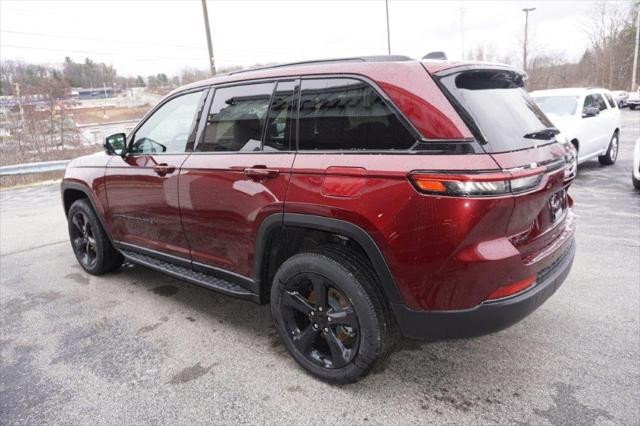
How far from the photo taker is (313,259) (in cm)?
244

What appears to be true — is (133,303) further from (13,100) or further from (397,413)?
(13,100)

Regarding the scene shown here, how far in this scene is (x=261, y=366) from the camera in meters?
2.76

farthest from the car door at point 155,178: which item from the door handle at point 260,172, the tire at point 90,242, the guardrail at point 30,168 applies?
the guardrail at point 30,168

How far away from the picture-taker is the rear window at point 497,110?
211 cm

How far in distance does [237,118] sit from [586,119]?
319 inches

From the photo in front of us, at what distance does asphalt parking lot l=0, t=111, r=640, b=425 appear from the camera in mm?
2309

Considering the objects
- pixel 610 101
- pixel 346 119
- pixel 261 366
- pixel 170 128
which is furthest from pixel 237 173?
pixel 610 101

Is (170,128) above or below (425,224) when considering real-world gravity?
above

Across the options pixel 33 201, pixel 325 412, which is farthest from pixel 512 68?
pixel 33 201

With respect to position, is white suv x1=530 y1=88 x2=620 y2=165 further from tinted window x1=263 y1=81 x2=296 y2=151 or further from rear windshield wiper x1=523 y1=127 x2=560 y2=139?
tinted window x1=263 y1=81 x2=296 y2=151

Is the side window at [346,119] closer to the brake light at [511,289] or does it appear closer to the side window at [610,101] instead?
the brake light at [511,289]

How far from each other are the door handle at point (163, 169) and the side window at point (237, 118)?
27 centimetres

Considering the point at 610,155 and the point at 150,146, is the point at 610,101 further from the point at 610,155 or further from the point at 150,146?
the point at 150,146

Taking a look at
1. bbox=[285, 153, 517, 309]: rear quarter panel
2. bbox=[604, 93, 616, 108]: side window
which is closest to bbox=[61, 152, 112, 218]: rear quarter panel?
bbox=[285, 153, 517, 309]: rear quarter panel
